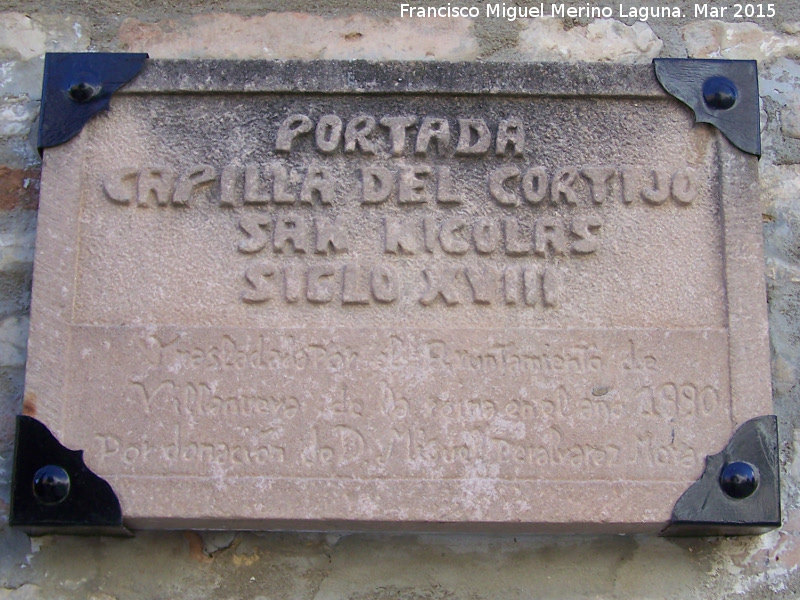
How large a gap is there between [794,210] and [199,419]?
5.52 ft

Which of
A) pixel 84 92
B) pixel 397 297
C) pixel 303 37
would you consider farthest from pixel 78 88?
pixel 397 297

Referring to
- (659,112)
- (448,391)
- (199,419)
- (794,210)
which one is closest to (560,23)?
(659,112)

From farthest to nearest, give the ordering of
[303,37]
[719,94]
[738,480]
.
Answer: [303,37] < [719,94] < [738,480]

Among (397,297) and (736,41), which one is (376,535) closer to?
(397,297)

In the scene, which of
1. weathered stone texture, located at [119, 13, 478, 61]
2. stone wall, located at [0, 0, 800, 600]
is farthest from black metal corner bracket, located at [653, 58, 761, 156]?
weathered stone texture, located at [119, 13, 478, 61]

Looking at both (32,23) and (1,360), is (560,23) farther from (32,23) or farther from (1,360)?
(1,360)

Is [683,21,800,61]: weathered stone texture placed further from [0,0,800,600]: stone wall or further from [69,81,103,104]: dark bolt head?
[69,81,103,104]: dark bolt head

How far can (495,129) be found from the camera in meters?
2.25

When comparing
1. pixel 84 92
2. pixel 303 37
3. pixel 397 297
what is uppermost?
pixel 303 37

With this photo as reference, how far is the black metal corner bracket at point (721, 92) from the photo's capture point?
7.38 feet

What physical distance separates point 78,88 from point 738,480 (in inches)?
77.2

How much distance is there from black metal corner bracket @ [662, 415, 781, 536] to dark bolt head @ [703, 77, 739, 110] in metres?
0.84

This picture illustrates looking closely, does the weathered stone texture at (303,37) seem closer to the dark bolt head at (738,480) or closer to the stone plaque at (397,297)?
the stone plaque at (397,297)

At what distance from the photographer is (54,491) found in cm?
199
